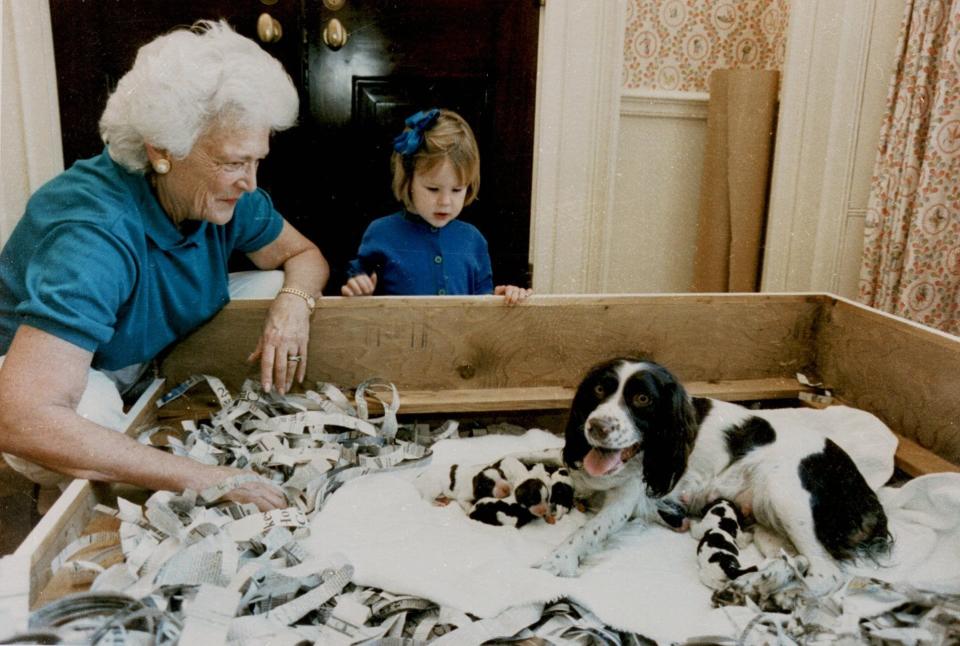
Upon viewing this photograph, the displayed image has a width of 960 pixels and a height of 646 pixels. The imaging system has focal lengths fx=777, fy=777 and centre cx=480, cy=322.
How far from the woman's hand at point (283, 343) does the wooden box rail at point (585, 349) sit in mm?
67

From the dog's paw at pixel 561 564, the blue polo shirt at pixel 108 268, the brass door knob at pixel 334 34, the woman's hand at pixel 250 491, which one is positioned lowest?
the dog's paw at pixel 561 564

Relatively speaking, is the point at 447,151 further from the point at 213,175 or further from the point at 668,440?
the point at 668,440

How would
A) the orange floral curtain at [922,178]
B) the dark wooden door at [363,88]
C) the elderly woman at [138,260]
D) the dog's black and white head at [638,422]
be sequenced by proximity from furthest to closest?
the dark wooden door at [363,88] → the orange floral curtain at [922,178] → the dog's black and white head at [638,422] → the elderly woman at [138,260]

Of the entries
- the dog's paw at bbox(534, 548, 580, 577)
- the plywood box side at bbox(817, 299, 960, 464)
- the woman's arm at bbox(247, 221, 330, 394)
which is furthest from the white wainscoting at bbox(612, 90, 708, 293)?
the dog's paw at bbox(534, 548, 580, 577)

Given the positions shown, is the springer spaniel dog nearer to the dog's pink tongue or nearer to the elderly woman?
the dog's pink tongue

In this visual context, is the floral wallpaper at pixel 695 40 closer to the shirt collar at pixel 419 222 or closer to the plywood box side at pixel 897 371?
the shirt collar at pixel 419 222

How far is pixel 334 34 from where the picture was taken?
3016 mm

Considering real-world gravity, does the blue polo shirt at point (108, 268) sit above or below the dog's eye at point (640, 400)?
above

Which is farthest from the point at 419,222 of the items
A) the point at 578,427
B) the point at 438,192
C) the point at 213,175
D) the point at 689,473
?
the point at 689,473

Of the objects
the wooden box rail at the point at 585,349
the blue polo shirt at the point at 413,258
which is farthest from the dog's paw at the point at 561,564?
the blue polo shirt at the point at 413,258

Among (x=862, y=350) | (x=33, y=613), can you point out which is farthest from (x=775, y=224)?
(x=33, y=613)

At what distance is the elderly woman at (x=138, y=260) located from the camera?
1394 mm

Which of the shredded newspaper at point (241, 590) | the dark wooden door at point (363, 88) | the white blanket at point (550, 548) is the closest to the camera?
the shredded newspaper at point (241, 590)

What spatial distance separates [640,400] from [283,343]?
0.88 m
